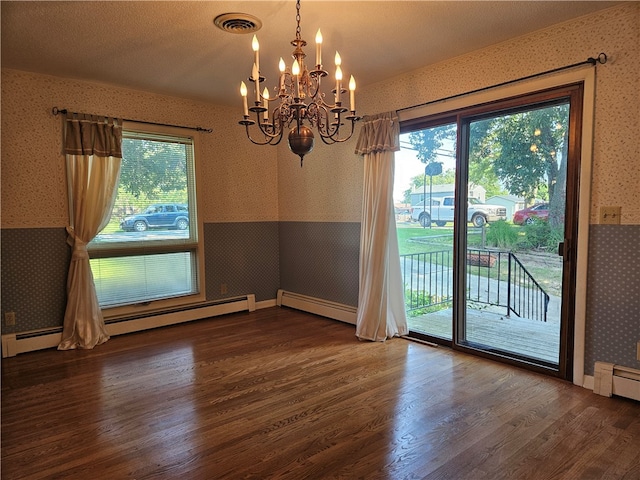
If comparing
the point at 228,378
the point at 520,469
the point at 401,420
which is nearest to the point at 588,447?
the point at 520,469

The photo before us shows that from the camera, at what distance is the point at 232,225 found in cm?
511

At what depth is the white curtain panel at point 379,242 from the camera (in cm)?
393

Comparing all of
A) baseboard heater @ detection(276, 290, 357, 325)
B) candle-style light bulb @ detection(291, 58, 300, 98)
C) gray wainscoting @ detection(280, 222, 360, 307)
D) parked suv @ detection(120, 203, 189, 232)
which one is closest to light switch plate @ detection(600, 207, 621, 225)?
candle-style light bulb @ detection(291, 58, 300, 98)

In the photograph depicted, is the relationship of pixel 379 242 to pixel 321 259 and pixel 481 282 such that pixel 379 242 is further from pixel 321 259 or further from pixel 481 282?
pixel 321 259

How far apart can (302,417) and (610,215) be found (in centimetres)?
241

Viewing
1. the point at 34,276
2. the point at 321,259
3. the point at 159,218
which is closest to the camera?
the point at 34,276

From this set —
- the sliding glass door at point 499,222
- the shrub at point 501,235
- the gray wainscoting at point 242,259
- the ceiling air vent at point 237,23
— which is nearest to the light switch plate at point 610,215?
the sliding glass door at point 499,222

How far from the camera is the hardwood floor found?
2029mm

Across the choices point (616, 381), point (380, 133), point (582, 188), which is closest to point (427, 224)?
point (380, 133)

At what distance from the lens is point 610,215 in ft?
8.90

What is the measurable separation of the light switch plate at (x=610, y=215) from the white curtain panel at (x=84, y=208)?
422 centimetres

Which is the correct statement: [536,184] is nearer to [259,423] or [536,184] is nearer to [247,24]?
[247,24]

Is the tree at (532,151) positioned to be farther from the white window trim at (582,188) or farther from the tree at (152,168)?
the tree at (152,168)

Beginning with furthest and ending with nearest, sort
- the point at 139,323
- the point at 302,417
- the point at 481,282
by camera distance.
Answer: the point at 139,323 < the point at 481,282 < the point at 302,417
